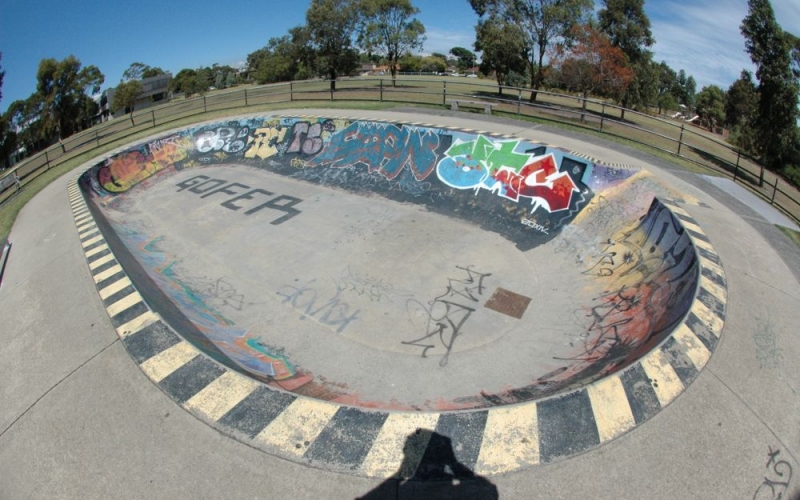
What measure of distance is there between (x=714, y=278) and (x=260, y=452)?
7518 mm

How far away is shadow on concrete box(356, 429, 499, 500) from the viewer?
11.6 feet

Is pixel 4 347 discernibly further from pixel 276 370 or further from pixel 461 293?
pixel 461 293

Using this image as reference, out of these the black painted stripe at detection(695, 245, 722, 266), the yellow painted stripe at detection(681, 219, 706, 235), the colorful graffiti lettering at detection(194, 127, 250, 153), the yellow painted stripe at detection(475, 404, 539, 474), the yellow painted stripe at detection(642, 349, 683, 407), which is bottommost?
the yellow painted stripe at detection(475, 404, 539, 474)

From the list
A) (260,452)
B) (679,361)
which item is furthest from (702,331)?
(260,452)

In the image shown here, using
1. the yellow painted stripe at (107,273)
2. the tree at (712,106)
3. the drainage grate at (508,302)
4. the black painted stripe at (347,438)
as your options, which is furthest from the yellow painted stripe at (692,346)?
the tree at (712,106)

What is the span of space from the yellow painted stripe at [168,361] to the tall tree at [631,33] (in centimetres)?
3576

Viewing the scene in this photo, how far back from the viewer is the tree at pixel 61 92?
44344mm

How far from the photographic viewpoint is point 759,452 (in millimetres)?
3955

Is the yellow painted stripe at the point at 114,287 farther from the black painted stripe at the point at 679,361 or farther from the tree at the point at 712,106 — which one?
the tree at the point at 712,106

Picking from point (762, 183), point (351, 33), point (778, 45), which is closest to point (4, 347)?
point (762, 183)

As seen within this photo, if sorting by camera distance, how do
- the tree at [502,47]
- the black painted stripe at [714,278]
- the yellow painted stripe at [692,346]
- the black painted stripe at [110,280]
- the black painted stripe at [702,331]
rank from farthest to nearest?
the tree at [502,47] → the black painted stripe at [110,280] → the black painted stripe at [714,278] → the black painted stripe at [702,331] → the yellow painted stripe at [692,346]

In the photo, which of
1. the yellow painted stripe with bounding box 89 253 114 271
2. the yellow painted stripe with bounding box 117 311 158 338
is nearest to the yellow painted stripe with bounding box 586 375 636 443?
the yellow painted stripe with bounding box 117 311 158 338

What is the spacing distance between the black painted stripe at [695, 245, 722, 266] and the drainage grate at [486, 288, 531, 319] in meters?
3.45

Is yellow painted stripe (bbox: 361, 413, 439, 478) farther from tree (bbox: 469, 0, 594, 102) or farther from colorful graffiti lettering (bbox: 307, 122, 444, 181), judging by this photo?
tree (bbox: 469, 0, 594, 102)
